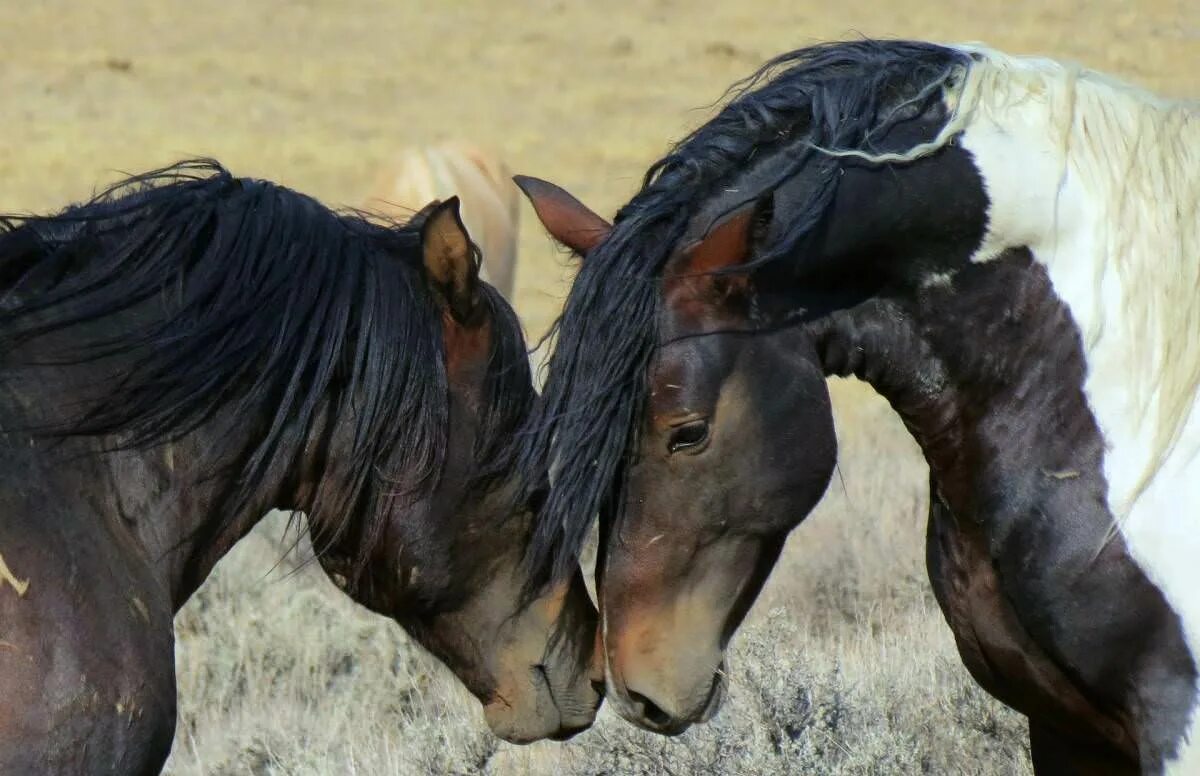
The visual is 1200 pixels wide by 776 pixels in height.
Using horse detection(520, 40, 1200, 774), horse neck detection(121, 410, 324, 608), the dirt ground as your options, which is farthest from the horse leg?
the dirt ground

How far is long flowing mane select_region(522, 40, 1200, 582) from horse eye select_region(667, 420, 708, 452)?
0.25 ft

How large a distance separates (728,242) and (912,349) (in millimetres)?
412

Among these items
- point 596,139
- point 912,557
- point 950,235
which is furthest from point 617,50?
point 950,235

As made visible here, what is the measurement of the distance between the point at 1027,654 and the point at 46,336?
1700mm

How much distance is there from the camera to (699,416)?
9.16ft

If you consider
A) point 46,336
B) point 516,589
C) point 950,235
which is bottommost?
point 516,589

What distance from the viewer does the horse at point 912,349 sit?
2748mm

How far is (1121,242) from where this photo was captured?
9.11 feet

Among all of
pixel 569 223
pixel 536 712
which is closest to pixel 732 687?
pixel 536 712

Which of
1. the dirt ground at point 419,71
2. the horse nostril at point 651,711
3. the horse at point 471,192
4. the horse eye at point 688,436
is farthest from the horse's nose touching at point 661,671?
the dirt ground at point 419,71

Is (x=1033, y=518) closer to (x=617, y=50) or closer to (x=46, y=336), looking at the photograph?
(x=46, y=336)

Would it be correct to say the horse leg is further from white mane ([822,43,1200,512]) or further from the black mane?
the black mane

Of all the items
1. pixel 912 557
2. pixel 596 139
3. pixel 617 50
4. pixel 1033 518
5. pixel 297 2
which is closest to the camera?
pixel 1033 518

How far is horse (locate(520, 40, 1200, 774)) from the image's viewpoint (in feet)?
9.02
